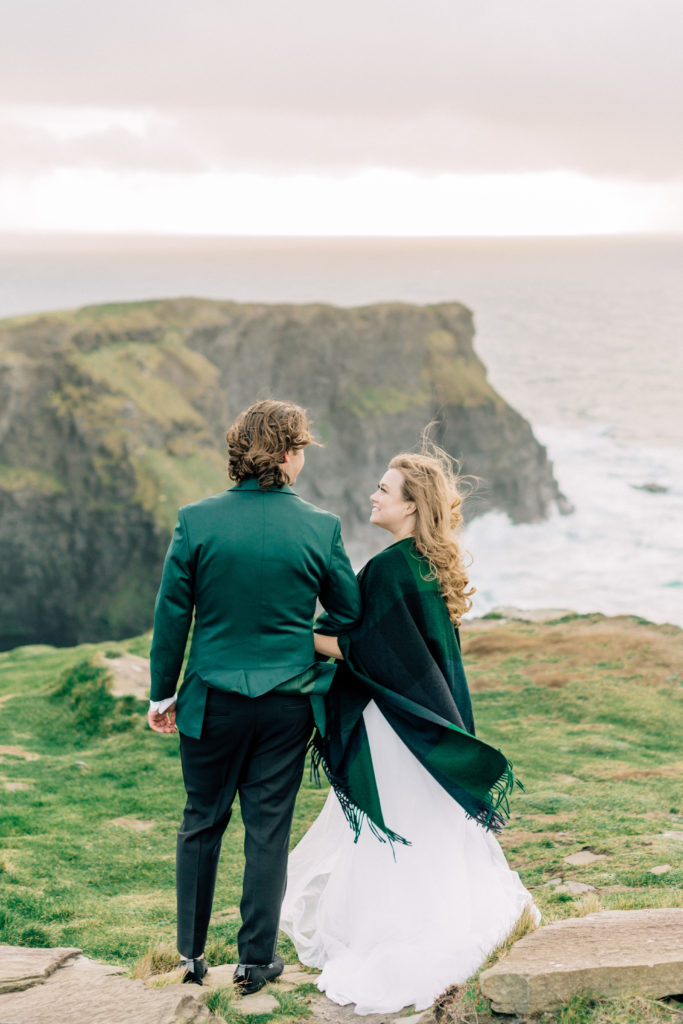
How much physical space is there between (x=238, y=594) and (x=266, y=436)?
747mm

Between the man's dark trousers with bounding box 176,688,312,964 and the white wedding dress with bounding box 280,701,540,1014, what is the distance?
0.41m

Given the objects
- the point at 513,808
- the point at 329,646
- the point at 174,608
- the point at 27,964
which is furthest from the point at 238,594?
the point at 513,808

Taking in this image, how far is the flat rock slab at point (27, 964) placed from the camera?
13.2 ft

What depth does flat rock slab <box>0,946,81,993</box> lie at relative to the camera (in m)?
4.02

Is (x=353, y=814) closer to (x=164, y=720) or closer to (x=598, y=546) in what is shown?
(x=164, y=720)

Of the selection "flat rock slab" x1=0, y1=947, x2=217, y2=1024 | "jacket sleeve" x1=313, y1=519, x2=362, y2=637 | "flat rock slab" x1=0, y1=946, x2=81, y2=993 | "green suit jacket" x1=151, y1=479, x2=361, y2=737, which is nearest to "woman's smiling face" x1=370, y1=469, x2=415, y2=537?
"jacket sleeve" x1=313, y1=519, x2=362, y2=637

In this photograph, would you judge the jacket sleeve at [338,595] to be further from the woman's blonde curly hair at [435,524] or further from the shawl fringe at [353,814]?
the shawl fringe at [353,814]

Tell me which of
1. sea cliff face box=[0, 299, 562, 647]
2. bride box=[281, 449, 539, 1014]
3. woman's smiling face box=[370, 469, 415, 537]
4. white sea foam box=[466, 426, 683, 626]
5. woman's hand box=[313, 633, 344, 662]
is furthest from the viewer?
white sea foam box=[466, 426, 683, 626]

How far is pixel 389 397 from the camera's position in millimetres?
65312

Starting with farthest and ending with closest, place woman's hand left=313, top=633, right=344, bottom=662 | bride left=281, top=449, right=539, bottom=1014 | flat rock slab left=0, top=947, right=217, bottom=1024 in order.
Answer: woman's hand left=313, top=633, right=344, bottom=662 → bride left=281, top=449, right=539, bottom=1014 → flat rock slab left=0, top=947, right=217, bottom=1024

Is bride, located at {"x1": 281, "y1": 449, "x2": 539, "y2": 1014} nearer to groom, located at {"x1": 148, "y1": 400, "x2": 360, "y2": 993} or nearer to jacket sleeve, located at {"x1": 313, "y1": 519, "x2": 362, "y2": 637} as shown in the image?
jacket sleeve, located at {"x1": 313, "y1": 519, "x2": 362, "y2": 637}

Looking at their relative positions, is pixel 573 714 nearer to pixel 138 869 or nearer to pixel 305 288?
pixel 138 869

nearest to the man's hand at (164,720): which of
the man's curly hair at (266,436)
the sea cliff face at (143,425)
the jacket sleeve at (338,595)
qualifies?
the jacket sleeve at (338,595)

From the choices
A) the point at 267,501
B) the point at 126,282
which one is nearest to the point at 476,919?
the point at 267,501
